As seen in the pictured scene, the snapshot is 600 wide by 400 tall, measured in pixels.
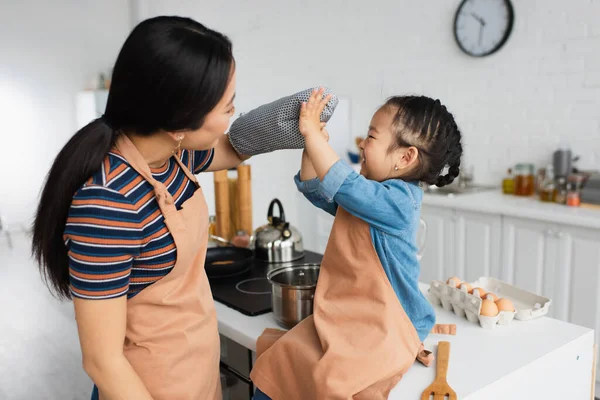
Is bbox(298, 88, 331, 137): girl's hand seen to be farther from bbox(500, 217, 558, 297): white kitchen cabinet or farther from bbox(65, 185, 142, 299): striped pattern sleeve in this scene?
bbox(500, 217, 558, 297): white kitchen cabinet

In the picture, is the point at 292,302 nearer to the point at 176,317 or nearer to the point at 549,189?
the point at 176,317

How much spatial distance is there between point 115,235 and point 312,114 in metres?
0.47

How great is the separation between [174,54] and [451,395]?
811mm

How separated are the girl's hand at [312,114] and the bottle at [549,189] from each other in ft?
7.74

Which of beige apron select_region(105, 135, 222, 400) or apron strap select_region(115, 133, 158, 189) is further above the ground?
apron strap select_region(115, 133, 158, 189)

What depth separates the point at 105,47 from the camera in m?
6.65

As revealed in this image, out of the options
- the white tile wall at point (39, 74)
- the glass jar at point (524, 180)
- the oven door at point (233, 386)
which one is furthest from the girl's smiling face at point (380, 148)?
the white tile wall at point (39, 74)

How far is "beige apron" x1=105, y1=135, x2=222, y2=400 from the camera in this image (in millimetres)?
1023

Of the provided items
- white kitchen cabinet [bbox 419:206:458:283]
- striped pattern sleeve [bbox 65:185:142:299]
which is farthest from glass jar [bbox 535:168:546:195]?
striped pattern sleeve [bbox 65:185:142:299]

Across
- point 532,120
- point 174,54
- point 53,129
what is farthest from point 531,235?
point 53,129

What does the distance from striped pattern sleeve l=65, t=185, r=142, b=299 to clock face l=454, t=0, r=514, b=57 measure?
318 centimetres

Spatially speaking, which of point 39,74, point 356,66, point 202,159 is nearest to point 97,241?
point 202,159

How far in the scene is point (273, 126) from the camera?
3.94 feet

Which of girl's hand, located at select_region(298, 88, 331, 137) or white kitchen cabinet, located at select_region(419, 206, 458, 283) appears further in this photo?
white kitchen cabinet, located at select_region(419, 206, 458, 283)
